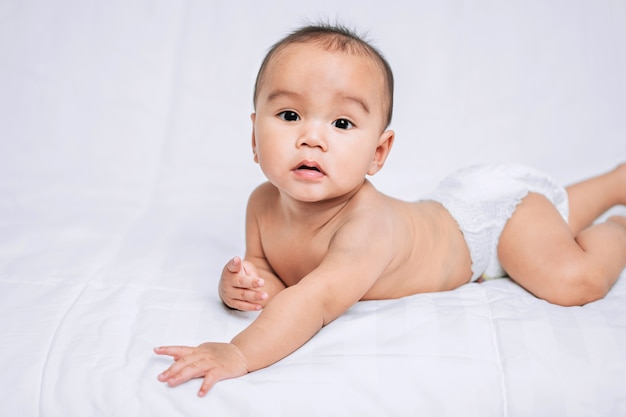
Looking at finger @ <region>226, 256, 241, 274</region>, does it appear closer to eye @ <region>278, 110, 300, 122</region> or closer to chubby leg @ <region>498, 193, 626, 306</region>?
eye @ <region>278, 110, 300, 122</region>

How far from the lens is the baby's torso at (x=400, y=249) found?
1583 mm

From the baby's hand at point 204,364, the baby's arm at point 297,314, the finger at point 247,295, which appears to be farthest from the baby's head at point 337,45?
the baby's hand at point 204,364

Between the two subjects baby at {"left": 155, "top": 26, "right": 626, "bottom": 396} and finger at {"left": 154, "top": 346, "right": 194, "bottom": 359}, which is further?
baby at {"left": 155, "top": 26, "right": 626, "bottom": 396}

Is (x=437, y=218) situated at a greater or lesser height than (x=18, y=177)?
greater

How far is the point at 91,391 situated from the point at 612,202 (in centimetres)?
144

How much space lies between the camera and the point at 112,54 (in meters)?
2.42

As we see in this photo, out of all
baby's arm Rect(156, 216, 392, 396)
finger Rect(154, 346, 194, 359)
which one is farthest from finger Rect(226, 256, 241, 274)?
finger Rect(154, 346, 194, 359)

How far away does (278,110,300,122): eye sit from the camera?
1475mm

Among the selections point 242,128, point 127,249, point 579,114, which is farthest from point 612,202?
point 127,249

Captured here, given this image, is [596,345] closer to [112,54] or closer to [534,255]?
[534,255]

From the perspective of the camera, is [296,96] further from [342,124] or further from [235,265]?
[235,265]

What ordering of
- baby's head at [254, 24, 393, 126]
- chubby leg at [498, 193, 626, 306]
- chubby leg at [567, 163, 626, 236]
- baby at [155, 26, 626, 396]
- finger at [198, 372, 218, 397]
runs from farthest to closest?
chubby leg at [567, 163, 626, 236] → chubby leg at [498, 193, 626, 306] → baby's head at [254, 24, 393, 126] → baby at [155, 26, 626, 396] → finger at [198, 372, 218, 397]

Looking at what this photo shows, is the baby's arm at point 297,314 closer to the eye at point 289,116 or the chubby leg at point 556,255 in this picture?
the eye at point 289,116

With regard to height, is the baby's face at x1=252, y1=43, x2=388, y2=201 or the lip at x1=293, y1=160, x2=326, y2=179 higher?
the baby's face at x1=252, y1=43, x2=388, y2=201
